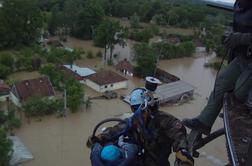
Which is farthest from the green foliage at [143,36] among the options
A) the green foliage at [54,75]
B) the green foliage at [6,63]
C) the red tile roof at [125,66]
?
the green foliage at [6,63]

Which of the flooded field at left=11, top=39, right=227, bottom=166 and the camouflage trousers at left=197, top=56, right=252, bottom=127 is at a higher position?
the camouflage trousers at left=197, top=56, right=252, bottom=127

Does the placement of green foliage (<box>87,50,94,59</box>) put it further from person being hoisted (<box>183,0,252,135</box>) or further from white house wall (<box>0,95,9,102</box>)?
person being hoisted (<box>183,0,252,135</box>)

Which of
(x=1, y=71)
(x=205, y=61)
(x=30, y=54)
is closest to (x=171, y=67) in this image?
(x=205, y=61)

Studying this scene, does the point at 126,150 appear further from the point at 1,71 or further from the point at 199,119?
the point at 1,71

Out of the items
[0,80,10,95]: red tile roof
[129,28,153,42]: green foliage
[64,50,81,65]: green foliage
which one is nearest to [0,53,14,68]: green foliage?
[64,50,81,65]: green foliage

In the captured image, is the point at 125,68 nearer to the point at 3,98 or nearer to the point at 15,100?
the point at 15,100

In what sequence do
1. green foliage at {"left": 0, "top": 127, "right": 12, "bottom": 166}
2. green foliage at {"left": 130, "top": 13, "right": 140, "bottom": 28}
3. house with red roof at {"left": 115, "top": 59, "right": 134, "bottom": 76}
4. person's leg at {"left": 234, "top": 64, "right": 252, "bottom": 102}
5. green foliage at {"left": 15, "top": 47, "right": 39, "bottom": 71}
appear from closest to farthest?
person's leg at {"left": 234, "top": 64, "right": 252, "bottom": 102} < green foliage at {"left": 0, "top": 127, "right": 12, "bottom": 166} < green foliage at {"left": 15, "top": 47, "right": 39, "bottom": 71} < house with red roof at {"left": 115, "top": 59, "right": 134, "bottom": 76} < green foliage at {"left": 130, "top": 13, "right": 140, "bottom": 28}

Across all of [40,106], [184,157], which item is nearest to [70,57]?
[40,106]
